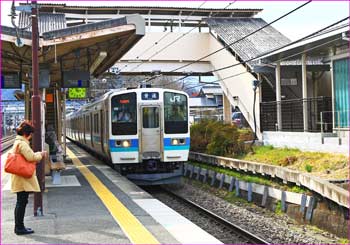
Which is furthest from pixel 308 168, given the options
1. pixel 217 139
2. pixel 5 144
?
pixel 5 144

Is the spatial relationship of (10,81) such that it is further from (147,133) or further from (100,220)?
(100,220)

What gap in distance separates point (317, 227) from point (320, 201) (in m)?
0.55

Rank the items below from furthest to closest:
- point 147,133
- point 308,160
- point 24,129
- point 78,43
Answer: point 147,133 < point 308,160 < point 78,43 < point 24,129

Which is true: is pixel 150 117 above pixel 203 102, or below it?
below

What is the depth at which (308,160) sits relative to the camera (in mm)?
14352

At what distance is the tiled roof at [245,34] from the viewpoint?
92.5 feet

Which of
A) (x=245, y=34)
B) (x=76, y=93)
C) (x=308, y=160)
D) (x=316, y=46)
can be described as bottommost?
(x=308, y=160)

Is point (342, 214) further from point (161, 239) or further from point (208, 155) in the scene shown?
point (208, 155)

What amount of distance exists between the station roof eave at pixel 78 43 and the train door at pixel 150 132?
1.82 meters

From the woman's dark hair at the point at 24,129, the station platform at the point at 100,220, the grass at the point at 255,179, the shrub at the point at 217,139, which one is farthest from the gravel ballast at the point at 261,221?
the woman's dark hair at the point at 24,129

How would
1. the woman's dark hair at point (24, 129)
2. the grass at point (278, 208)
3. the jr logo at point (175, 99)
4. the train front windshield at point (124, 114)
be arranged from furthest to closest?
the jr logo at point (175, 99) < the train front windshield at point (124, 114) < the grass at point (278, 208) < the woman's dark hair at point (24, 129)

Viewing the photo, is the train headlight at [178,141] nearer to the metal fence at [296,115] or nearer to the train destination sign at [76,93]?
A: the metal fence at [296,115]

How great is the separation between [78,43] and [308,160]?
711 centimetres

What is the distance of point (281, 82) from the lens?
78.0ft
